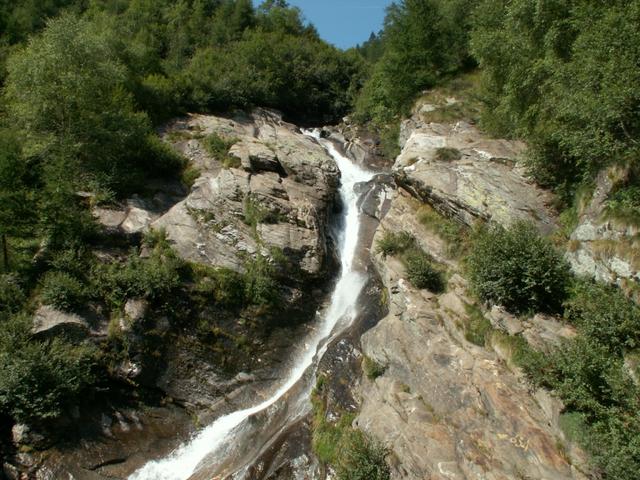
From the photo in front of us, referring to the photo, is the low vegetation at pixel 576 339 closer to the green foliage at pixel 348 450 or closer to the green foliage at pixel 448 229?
the green foliage at pixel 448 229

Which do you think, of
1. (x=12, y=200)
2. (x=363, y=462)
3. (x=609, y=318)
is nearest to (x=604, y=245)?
(x=609, y=318)

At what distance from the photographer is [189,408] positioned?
1705 centimetres

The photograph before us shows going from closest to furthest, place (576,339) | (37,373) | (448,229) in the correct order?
(576,339) → (37,373) → (448,229)

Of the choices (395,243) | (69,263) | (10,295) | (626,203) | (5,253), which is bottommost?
(10,295)

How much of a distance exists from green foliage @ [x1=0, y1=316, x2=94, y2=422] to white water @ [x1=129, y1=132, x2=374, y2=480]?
382 centimetres

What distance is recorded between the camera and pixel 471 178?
1850cm

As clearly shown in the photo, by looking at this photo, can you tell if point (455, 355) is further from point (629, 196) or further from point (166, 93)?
point (166, 93)

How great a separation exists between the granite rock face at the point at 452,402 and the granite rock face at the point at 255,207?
21.7 ft

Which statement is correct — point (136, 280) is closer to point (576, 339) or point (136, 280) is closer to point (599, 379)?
point (576, 339)

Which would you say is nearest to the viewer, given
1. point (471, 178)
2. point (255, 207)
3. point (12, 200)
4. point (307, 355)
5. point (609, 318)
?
point (609, 318)

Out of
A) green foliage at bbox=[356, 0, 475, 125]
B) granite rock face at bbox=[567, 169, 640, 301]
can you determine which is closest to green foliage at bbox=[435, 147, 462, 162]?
granite rock face at bbox=[567, 169, 640, 301]

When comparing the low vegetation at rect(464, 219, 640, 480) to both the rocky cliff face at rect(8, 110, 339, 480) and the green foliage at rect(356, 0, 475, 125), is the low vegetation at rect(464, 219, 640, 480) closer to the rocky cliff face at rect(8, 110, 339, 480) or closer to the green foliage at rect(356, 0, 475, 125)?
the rocky cliff face at rect(8, 110, 339, 480)

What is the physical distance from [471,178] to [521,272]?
250 inches

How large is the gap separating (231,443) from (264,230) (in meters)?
9.54
